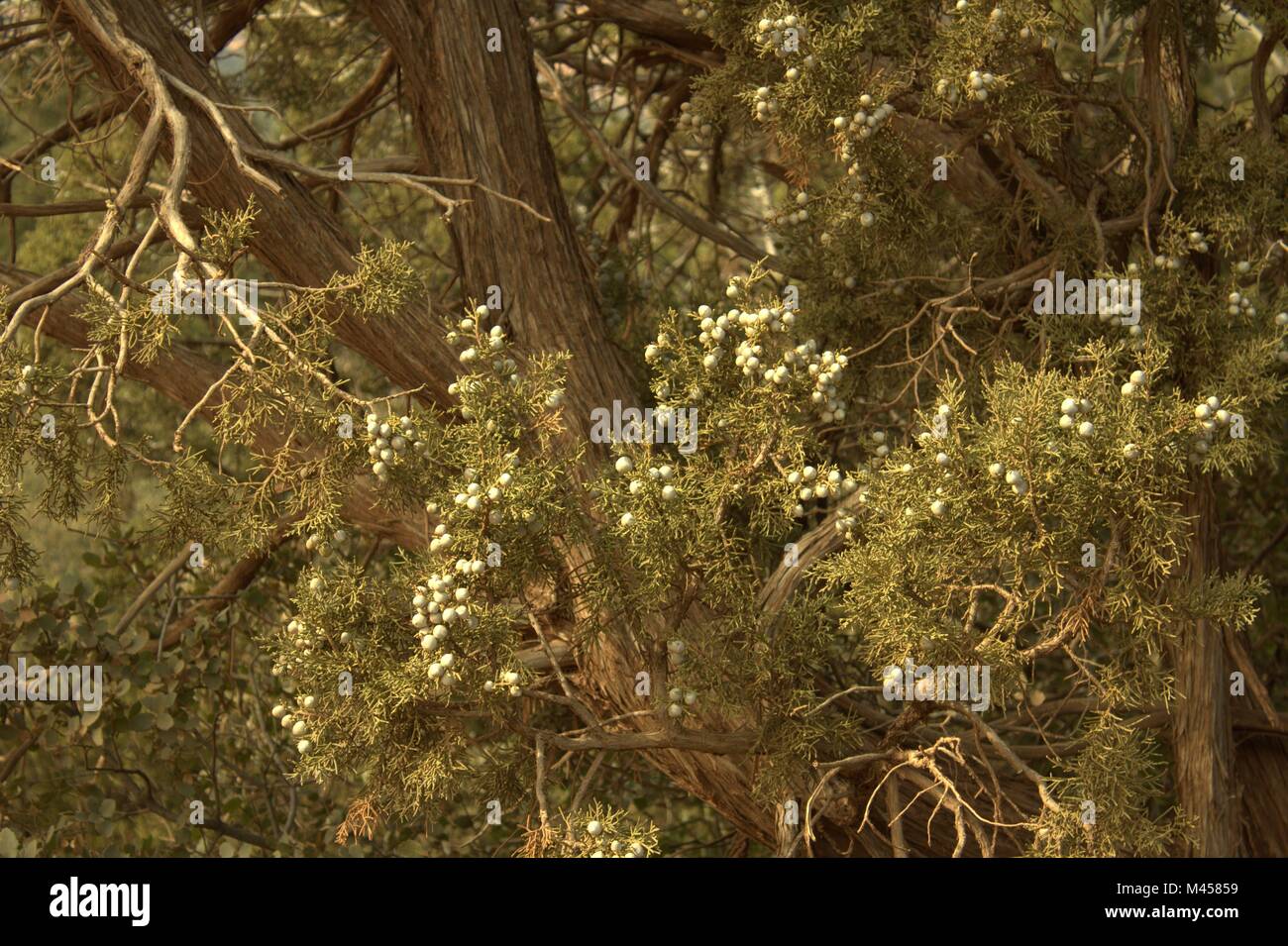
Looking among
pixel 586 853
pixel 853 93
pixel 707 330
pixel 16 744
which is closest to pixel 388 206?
pixel 16 744

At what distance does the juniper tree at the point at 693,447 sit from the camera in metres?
3.14

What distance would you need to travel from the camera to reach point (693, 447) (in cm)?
341

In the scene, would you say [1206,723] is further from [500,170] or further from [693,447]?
[500,170]

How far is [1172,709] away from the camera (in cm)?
474

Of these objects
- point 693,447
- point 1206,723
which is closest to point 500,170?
point 693,447

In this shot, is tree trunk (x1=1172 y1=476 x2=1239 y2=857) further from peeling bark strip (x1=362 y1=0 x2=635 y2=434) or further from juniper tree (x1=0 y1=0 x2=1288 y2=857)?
peeling bark strip (x1=362 y1=0 x2=635 y2=434)

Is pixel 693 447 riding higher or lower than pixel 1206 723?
higher

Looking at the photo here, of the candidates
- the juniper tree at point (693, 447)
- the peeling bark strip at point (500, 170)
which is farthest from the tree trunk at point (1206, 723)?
the peeling bark strip at point (500, 170)

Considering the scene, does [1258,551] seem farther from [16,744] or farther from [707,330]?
[16,744]

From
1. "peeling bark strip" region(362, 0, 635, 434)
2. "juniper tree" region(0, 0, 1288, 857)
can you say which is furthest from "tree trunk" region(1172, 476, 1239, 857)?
"peeling bark strip" region(362, 0, 635, 434)

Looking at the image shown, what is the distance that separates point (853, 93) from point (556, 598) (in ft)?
5.33

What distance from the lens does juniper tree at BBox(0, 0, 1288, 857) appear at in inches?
123

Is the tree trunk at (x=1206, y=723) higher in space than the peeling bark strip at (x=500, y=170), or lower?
lower

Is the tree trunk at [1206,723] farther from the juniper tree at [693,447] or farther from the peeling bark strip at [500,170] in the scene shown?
the peeling bark strip at [500,170]
